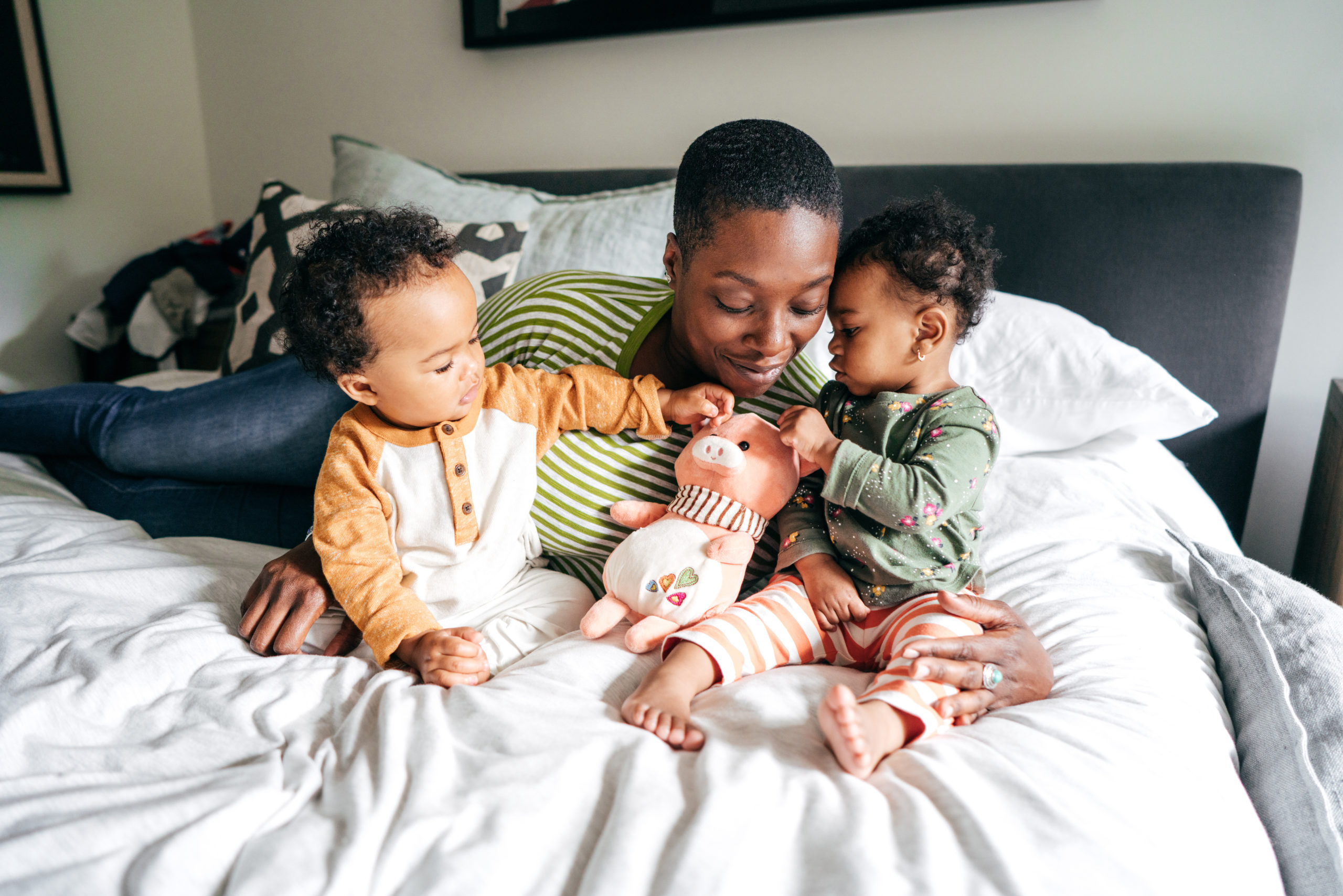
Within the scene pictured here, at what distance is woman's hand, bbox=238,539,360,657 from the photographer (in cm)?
83

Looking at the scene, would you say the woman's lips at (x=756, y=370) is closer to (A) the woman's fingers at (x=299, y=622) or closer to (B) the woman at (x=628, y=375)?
(B) the woman at (x=628, y=375)

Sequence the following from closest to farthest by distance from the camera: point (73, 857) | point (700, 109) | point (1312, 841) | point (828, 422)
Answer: point (73, 857)
point (1312, 841)
point (828, 422)
point (700, 109)

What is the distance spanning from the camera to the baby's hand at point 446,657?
0.75 metres

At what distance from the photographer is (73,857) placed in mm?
520

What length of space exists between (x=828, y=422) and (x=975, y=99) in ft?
3.52

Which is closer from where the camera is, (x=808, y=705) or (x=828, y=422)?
(x=808, y=705)

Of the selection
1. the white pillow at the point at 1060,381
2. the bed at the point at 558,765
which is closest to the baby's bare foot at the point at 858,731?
the bed at the point at 558,765

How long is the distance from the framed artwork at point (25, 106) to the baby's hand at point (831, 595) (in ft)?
9.61

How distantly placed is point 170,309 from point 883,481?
2.42 meters

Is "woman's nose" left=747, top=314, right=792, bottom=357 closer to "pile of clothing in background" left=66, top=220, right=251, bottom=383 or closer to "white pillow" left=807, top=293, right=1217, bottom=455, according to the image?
"white pillow" left=807, top=293, right=1217, bottom=455

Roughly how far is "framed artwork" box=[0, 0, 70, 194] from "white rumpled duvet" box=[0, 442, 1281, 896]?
226 centimetres

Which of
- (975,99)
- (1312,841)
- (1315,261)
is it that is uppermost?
(975,99)

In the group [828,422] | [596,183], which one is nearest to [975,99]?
[596,183]

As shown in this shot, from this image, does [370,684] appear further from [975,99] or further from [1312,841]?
[975,99]
